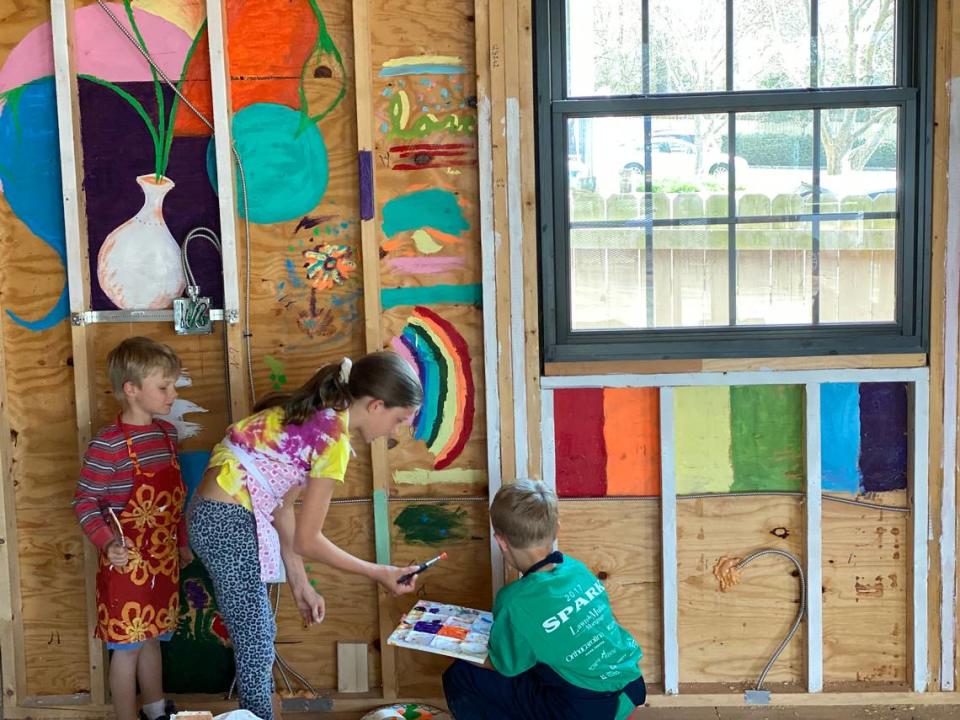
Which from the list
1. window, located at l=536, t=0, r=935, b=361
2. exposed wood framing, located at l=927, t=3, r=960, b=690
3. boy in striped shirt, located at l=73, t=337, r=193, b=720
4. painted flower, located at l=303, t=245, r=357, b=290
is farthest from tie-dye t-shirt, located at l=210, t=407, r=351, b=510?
exposed wood framing, located at l=927, t=3, r=960, b=690

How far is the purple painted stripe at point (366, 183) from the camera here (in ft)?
9.63

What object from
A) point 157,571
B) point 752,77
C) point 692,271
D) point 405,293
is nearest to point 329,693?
point 157,571

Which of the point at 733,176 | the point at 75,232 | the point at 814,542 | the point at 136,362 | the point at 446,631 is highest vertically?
the point at 733,176

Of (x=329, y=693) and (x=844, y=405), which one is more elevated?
(x=844, y=405)

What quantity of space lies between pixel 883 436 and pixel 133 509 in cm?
224

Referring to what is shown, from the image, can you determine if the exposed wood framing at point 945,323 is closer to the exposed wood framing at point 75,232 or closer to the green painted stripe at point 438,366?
the green painted stripe at point 438,366

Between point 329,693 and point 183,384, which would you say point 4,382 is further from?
point 329,693

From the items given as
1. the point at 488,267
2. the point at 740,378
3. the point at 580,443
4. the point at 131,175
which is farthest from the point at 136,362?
the point at 740,378

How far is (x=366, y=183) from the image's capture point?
295 centimetres

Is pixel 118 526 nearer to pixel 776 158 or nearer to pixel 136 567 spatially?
pixel 136 567

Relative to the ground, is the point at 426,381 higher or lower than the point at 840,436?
higher

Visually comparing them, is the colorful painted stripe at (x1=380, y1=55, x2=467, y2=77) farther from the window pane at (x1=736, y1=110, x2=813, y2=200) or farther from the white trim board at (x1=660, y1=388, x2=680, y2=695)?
the white trim board at (x1=660, y1=388, x2=680, y2=695)

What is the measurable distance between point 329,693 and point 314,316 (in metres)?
1.19

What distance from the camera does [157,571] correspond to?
2850 mm
